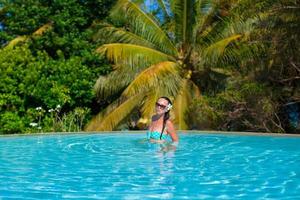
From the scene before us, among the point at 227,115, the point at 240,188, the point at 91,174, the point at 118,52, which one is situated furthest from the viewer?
the point at 118,52

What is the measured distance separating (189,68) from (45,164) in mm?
11096

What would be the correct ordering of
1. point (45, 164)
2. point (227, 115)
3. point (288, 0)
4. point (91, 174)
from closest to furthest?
point (91, 174)
point (45, 164)
point (288, 0)
point (227, 115)

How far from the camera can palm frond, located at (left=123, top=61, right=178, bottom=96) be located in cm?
1606

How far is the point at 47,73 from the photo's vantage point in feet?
57.1

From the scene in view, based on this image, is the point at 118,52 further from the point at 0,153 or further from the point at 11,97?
the point at 0,153

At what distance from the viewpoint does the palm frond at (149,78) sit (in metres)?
16.1

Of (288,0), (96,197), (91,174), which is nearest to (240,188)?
(96,197)

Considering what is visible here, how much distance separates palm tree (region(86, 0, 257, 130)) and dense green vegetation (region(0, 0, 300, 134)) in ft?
0.12

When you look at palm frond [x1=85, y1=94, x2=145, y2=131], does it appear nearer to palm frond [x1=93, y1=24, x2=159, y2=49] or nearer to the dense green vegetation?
the dense green vegetation

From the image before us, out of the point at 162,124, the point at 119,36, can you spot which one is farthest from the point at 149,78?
the point at 162,124

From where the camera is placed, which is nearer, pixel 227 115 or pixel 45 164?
pixel 45 164

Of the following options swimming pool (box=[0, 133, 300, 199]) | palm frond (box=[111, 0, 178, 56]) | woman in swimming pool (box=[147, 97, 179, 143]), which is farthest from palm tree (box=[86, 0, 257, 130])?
swimming pool (box=[0, 133, 300, 199])

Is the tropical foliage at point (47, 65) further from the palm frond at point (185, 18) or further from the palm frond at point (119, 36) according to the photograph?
the palm frond at point (185, 18)

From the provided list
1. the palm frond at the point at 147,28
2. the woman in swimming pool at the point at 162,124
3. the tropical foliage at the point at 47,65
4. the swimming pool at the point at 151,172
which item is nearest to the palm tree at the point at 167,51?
the palm frond at the point at 147,28
